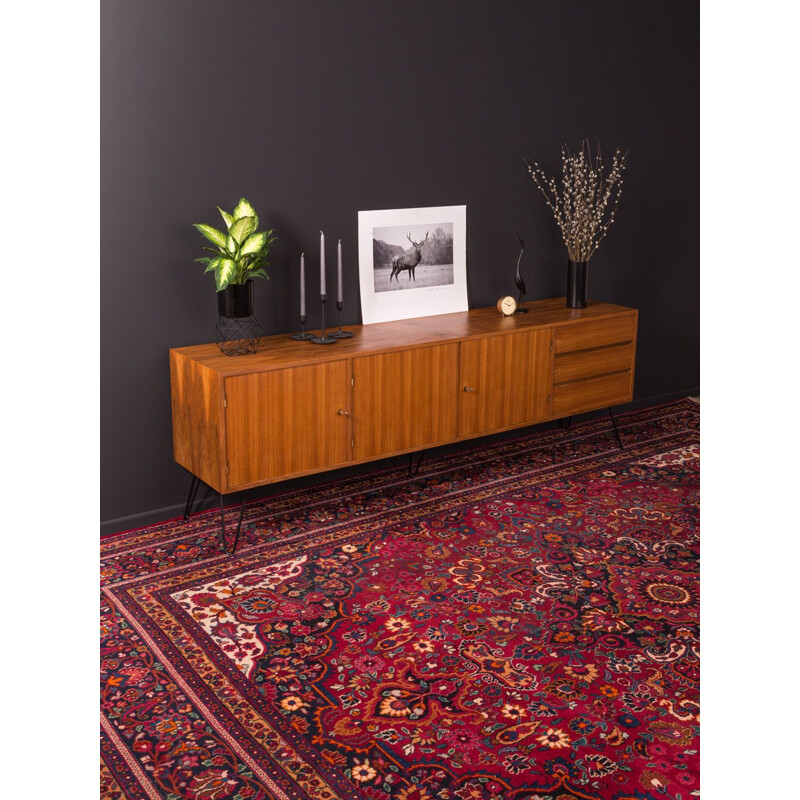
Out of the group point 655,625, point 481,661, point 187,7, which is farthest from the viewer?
point 187,7

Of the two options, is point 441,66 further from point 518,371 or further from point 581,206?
point 518,371

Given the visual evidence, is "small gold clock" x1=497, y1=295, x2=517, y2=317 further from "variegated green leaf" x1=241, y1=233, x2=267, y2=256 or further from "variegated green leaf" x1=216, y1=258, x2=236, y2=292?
"variegated green leaf" x1=216, y1=258, x2=236, y2=292

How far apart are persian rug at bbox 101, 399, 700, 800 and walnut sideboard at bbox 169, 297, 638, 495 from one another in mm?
341

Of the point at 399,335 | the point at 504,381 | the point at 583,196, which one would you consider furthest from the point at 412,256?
the point at 583,196

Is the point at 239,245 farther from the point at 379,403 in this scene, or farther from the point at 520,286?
the point at 520,286

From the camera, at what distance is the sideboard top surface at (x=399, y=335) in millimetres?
3816

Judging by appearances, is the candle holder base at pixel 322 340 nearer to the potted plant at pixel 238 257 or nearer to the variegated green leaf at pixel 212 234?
the potted plant at pixel 238 257

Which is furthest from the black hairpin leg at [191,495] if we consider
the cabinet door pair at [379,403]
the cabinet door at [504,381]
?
the cabinet door at [504,381]

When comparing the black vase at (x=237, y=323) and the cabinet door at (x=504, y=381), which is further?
the cabinet door at (x=504, y=381)

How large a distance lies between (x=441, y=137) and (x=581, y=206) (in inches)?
37.2

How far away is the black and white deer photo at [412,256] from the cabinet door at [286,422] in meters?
0.84

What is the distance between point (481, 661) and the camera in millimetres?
2992
